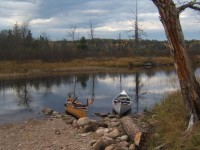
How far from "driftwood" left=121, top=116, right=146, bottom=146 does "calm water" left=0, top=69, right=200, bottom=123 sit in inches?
291

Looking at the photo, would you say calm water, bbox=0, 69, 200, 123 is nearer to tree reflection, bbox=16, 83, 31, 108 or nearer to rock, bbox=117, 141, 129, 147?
tree reflection, bbox=16, 83, 31, 108

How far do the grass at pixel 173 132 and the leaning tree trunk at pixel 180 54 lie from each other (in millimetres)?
558

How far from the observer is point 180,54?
10.4 meters

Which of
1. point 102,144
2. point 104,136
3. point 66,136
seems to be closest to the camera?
point 102,144

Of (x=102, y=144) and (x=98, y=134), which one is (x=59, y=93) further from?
(x=102, y=144)

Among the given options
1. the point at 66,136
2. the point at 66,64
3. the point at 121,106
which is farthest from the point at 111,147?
the point at 66,64

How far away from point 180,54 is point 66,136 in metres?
6.51

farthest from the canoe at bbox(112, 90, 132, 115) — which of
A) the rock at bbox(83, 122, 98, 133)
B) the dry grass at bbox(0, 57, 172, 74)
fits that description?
the dry grass at bbox(0, 57, 172, 74)

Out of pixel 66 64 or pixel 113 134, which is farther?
pixel 66 64

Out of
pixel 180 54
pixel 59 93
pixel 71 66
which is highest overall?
pixel 180 54

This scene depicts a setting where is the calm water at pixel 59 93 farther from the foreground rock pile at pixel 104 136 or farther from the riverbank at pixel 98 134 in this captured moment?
the foreground rock pile at pixel 104 136

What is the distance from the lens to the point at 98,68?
191 ft

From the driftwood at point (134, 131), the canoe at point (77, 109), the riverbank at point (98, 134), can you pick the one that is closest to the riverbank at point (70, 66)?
the canoe at point (77, 109)

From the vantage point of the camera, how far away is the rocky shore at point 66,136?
11.8m
